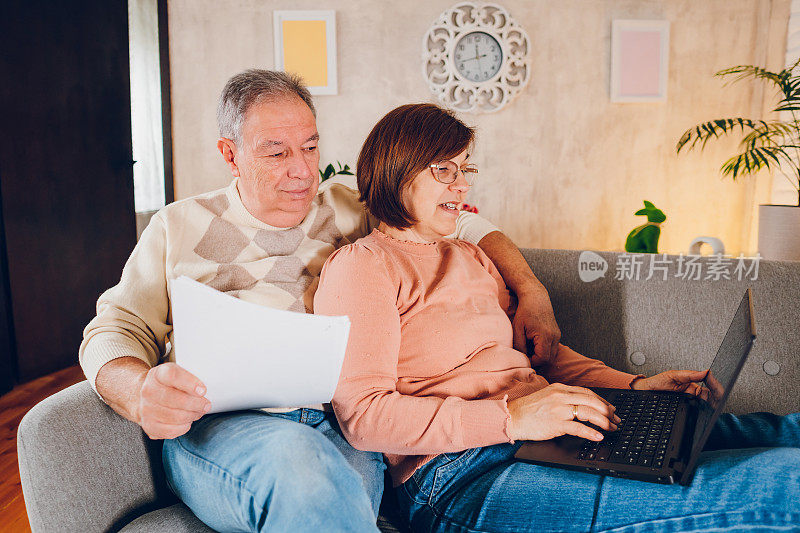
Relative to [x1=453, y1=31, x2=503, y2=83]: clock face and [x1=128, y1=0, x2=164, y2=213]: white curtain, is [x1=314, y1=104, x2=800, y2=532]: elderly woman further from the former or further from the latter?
[x1=128, y1=0, x2=164, y2=213]: white curtain

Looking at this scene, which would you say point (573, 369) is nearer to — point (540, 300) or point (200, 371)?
point (540, 300)

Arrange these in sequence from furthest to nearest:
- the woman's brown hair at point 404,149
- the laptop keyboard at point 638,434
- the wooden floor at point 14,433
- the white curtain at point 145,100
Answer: the white curtain at point 145,100 < the wooden floor at point 14,433 < the woman's brown hair at point 404,149 < the laptop keyboard at point 638,434

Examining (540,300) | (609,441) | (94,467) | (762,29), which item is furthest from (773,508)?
(762,29)

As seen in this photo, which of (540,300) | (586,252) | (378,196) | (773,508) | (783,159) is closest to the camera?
(773,508)

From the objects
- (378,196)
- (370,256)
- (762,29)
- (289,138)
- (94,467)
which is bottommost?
(94,467)

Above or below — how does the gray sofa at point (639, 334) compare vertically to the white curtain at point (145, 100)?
below

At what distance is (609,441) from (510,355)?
11.1 inches

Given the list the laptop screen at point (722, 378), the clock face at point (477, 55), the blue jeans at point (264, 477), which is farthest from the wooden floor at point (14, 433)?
the clock face at point (477, 55)

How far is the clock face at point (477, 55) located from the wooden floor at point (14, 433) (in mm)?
2681

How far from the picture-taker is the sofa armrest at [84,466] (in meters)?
0.91

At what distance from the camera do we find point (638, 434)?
3.33ft

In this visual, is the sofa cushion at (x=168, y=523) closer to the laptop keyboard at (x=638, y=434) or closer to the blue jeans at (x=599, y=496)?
the blue jeans at (x=599, y=496)

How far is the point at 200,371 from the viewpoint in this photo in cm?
87

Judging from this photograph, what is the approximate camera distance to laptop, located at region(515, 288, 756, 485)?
34.6 inches
